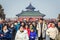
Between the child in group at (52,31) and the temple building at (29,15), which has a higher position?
the child in group at (52,31)

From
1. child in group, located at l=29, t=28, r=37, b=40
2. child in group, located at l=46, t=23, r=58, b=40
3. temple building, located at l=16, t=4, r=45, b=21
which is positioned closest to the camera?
child in group, located at l=46, t=23, r=58, b=40

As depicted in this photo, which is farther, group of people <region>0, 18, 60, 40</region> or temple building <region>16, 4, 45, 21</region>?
temple building <region>16, 4, 45, 21</region>

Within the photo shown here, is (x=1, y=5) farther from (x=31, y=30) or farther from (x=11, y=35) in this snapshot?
(x=31, y=30)

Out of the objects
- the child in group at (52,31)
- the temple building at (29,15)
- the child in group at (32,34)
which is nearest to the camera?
the child in group at (52,31)

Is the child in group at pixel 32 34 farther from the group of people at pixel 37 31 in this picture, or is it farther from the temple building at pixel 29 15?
the temple building at pixel 29 15

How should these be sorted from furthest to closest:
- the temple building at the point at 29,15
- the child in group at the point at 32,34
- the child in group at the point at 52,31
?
the temple building at the point at 29,15 < the child in group at the point at 32,34 < the child in group at the point at 52,31

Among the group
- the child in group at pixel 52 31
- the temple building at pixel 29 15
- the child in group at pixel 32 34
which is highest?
the child in group at pixel 52 31

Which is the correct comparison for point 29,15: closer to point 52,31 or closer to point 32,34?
A: point 32,34

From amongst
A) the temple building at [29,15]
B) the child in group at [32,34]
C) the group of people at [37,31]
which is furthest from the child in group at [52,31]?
the temple building at [29,15]

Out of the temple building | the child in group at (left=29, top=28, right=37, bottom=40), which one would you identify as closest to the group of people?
the child in group at (left=29, top=28, right=37, bottom=40)

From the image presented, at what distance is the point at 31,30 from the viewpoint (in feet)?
30.6

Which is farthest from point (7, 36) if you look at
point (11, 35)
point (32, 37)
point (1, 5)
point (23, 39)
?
point (1, 5)

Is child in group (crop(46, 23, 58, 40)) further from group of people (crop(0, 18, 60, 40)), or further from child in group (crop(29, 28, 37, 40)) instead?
child in group (crop(29, 28, 37, 40))

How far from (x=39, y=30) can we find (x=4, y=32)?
124cm
